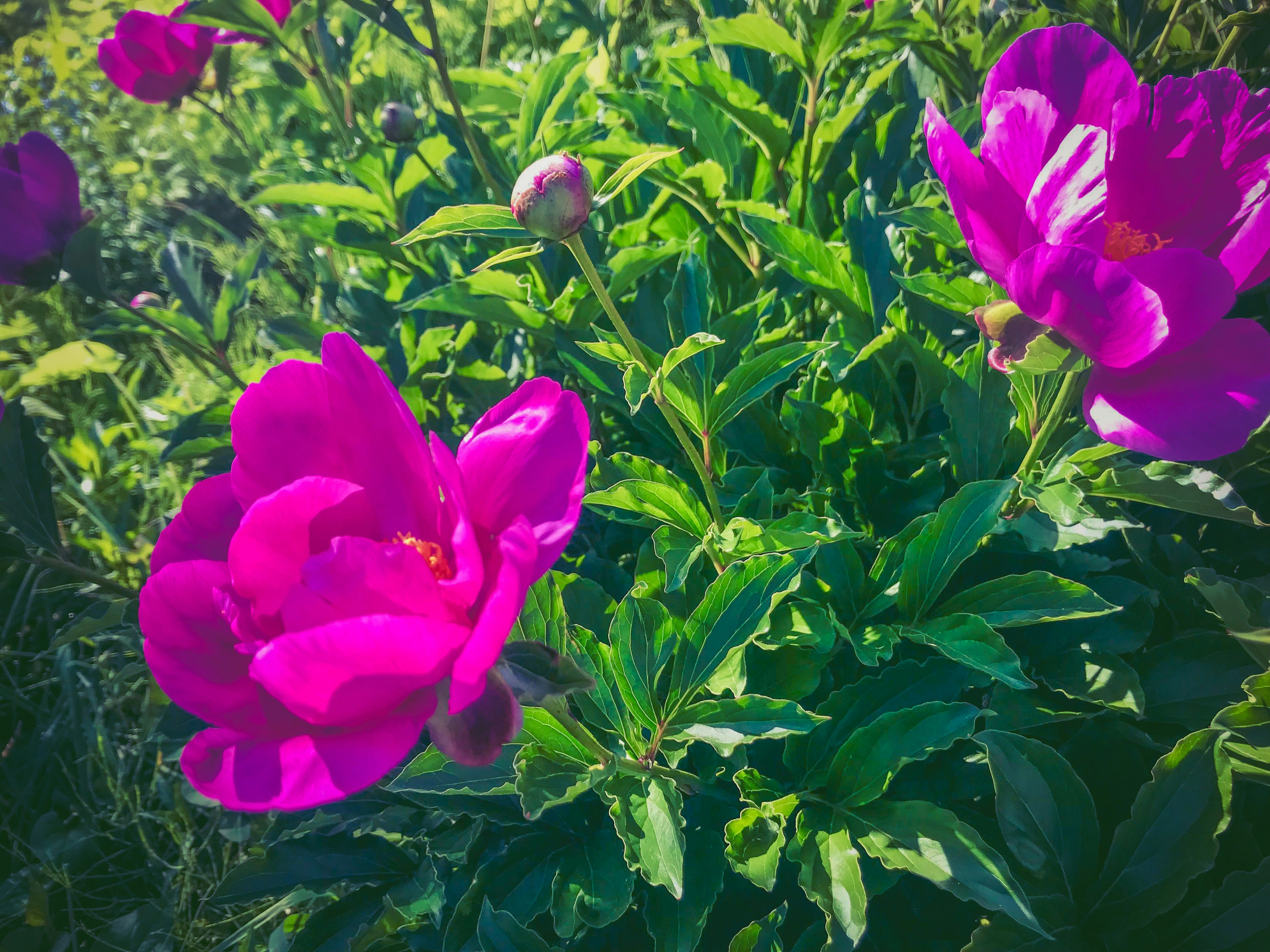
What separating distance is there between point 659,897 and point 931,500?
0.58 metres

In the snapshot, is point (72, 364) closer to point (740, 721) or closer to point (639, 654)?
point (639, 654)

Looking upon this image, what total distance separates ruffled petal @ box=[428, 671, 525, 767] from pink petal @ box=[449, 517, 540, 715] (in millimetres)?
48

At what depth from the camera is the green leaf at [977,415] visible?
1022mm

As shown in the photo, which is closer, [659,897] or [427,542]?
[427,542]

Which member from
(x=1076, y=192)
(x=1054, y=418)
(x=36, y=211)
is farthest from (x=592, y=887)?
(x=36, y=211)

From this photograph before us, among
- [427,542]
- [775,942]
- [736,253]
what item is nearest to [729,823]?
[775,942]

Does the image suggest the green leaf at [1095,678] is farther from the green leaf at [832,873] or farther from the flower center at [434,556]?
the flower center at [434,556]

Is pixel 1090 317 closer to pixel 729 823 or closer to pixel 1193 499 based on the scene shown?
pixel 1193 499

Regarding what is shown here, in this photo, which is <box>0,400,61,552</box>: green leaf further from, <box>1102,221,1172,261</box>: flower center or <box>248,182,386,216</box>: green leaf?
<box>1102,221,1172,261</box>: flower center

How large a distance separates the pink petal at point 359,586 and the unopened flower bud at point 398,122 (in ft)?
3.94

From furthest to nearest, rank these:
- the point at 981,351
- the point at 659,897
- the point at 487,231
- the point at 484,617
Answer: the point at 981,351 < the point at 659,897 < the point at 487,231 < the point at 484,617

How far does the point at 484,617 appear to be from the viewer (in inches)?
20.3

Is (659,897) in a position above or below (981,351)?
below

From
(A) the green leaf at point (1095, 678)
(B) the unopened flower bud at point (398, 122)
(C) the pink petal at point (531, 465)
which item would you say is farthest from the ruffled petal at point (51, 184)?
(A) the green leaf at point (1095, 678)
